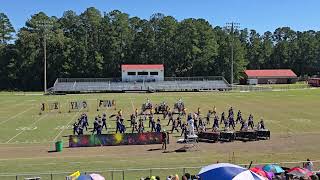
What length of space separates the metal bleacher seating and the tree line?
8.90 metres

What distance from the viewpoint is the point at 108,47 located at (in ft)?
374

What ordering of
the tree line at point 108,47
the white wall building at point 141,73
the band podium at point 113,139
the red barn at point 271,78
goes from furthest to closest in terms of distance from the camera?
the red barn at point 271,78 < the tree line at point 108,47 < the white wall building at point 141,73 < the band podium at point 113,139

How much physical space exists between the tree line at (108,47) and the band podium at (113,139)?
75682mm

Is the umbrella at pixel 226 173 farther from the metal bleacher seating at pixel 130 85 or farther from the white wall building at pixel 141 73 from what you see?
the white wall building at pixel 141 73

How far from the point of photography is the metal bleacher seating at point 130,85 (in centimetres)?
9300

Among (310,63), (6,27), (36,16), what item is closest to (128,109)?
(36,16)

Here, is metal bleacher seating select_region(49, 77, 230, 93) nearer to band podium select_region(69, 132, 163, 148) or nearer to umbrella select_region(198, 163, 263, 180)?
band podium select_region(69, 132, 163, 148)

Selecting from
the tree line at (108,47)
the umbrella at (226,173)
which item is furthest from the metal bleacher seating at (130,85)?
the umbrella at (226,173)

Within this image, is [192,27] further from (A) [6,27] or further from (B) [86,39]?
(A) [6,27]

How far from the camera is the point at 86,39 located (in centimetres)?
11475

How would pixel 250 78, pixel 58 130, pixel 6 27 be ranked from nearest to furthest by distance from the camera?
pixel 58 130, pixel 250 78, pixel 6 27

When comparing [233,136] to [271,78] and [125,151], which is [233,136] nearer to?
[125,151]

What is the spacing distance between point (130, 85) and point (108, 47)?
2230 cm

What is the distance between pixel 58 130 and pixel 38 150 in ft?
28.1
